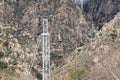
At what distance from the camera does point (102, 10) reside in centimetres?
17488

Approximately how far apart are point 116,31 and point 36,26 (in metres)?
44.2

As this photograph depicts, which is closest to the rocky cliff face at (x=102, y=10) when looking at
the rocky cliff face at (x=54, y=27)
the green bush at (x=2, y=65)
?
the rocky cliff face at (x=54, y=27)

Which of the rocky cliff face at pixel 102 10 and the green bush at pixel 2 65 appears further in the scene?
the rocky cliff face at pixel 102 10

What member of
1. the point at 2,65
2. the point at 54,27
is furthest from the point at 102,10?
the point at 2,65

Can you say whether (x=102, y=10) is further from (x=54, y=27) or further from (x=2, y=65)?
(x=2, y=65)

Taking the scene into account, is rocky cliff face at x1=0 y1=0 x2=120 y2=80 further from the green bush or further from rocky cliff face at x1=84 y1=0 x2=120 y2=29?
the green bush

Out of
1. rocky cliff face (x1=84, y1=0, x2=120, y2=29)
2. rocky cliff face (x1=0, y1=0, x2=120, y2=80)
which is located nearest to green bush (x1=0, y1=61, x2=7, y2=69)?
rocky cliff face (x1=0, y1=0, x2=120, y2=80)

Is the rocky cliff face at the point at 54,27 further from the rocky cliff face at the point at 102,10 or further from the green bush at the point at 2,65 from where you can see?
the green bush at the point at 2,65

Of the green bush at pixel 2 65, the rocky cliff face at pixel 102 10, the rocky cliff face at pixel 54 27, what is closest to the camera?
the green bush at pixel 2 65

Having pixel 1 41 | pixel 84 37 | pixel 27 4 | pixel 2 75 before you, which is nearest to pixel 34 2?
pixel 27 4

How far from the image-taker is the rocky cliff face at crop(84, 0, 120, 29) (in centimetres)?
17112

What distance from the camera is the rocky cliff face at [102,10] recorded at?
17112 cm

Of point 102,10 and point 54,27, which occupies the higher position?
point 102,10

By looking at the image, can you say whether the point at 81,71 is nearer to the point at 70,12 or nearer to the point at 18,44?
the point at 18,44
